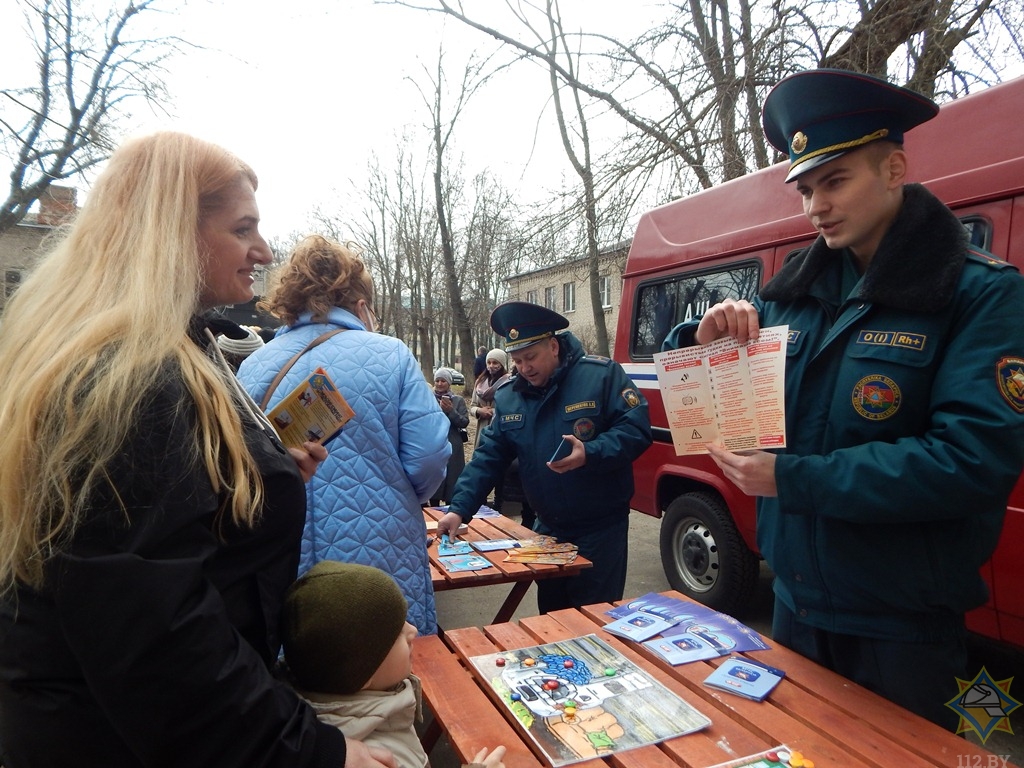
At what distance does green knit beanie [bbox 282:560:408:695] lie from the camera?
115 centimetres

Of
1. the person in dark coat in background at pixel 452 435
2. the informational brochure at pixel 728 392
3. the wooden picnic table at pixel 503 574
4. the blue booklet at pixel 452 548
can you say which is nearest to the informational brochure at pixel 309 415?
the informational brochure at pixel 728 392

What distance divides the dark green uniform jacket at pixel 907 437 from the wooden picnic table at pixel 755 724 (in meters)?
0.17

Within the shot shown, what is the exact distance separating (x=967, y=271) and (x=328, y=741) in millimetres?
1595

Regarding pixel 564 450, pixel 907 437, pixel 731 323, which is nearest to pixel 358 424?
pixel 564 450

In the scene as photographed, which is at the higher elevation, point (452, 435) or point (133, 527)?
point (133, 527)

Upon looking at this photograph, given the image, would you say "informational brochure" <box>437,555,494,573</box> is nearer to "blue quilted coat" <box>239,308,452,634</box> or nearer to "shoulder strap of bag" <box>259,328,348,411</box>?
"blue quilted coat" <box>239,308,452,634</box>

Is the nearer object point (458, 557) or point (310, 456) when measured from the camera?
point (310, 456)

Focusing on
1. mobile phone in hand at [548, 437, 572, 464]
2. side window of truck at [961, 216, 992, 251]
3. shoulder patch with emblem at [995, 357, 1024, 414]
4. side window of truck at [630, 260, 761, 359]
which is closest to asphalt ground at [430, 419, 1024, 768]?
shoulder patch with emblem at [995, 357, 1024, 414]

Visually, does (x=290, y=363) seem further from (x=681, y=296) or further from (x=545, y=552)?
(x=681, y=296)

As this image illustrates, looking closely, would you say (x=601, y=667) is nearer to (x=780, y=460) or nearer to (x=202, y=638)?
(x=780, y=460)

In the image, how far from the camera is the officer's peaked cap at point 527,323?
3.06 metres

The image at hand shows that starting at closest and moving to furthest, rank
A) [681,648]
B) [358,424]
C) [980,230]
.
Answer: [681,648] < [358,424] < [980,230]

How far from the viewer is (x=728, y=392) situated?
1.59 meters

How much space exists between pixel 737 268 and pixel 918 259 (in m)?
2.58
